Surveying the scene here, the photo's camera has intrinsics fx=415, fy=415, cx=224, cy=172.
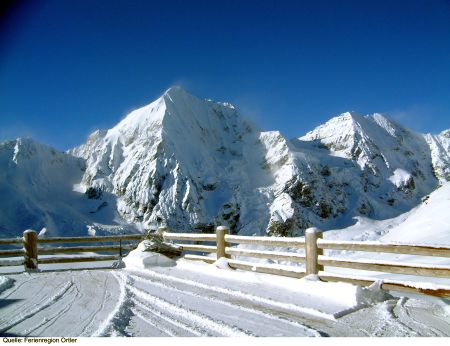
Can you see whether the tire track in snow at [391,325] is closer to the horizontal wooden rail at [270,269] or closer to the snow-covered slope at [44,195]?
the horizontal wooden rail at [270,269]

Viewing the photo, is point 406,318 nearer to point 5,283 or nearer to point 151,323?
point 151,323

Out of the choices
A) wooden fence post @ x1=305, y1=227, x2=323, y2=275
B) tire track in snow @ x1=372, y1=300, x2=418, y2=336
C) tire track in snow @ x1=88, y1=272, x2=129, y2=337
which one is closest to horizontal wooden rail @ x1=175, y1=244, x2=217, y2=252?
tire track in snow @ x1=88, y1=272, x2=129, y2=337

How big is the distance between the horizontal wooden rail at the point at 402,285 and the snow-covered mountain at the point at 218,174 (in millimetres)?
47691

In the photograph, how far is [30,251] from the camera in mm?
11891

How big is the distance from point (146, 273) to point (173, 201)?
181 ft

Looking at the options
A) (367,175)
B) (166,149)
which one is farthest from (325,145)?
(166,149)

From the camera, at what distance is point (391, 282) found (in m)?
6.48

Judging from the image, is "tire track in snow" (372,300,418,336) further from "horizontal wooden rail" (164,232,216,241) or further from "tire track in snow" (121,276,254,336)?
"horizontal wooden rail" (164,232,216,241)

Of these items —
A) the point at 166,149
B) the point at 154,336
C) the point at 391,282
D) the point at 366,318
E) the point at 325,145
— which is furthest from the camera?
the point at 325,145

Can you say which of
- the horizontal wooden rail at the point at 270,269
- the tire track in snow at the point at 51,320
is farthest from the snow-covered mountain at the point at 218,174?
the tire track in snow at the point at 51,320

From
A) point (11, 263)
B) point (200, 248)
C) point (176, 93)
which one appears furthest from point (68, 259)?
point (176, 93)

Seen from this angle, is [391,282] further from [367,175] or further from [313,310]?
[367,175]

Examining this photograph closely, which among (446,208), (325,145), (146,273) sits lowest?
(146,273)

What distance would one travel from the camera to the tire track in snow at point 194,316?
504 cm
